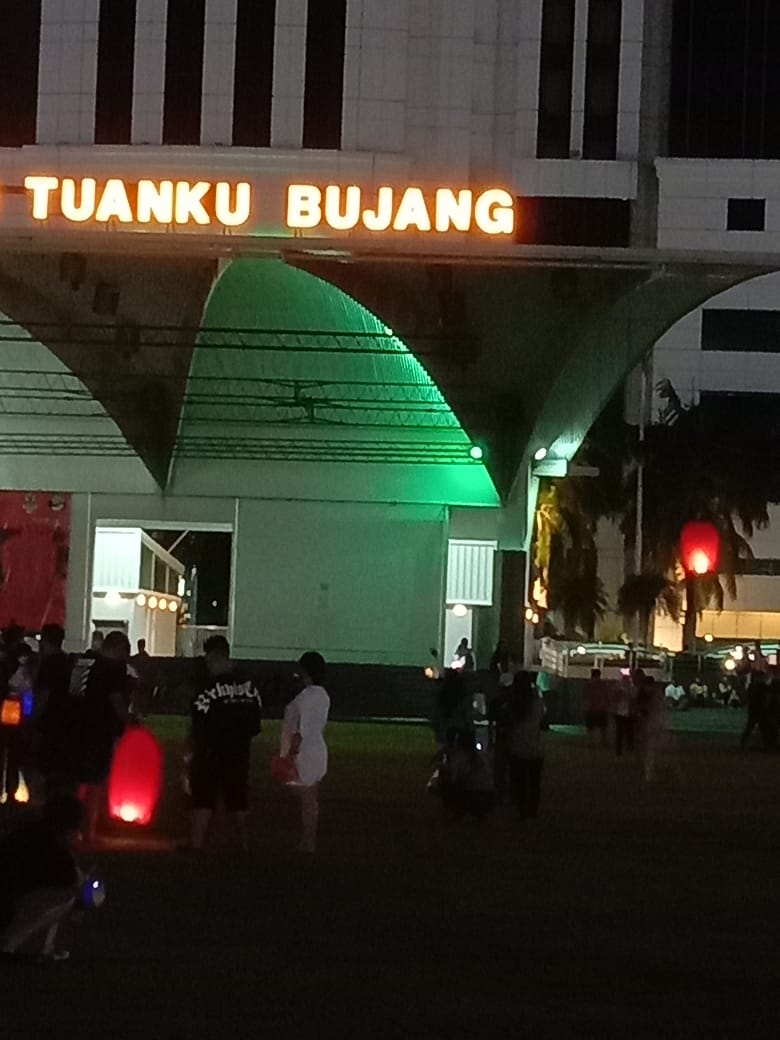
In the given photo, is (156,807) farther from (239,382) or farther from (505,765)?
(239,382)

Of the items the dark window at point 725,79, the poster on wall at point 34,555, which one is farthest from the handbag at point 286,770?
the dark window at point 725,79

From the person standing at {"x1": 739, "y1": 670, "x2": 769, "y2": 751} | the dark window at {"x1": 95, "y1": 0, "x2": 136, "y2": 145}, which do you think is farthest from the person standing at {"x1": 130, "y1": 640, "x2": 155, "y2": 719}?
the dark window at {"x1": 95, "y1": 0, "x2": 136, "y2": 145}

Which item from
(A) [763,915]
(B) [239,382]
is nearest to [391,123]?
(B) [239,382]

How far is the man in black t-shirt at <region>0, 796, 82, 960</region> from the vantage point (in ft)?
32.5

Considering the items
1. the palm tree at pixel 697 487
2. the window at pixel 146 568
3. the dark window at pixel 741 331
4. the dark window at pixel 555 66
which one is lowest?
the window at pixel 146 568

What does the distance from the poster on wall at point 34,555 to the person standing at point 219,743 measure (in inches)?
1415

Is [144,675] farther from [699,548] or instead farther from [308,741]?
[308,741]

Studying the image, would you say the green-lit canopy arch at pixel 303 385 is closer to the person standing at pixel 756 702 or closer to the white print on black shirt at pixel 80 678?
the person standing at pixel 756 702

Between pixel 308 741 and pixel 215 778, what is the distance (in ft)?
2.47

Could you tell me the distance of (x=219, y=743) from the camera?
1617cm

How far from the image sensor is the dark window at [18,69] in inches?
1917

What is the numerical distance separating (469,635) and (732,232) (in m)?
17.8

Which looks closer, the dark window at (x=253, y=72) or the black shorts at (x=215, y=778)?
the black shorts at (x=215, y=778)

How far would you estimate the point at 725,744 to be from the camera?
42.5m
